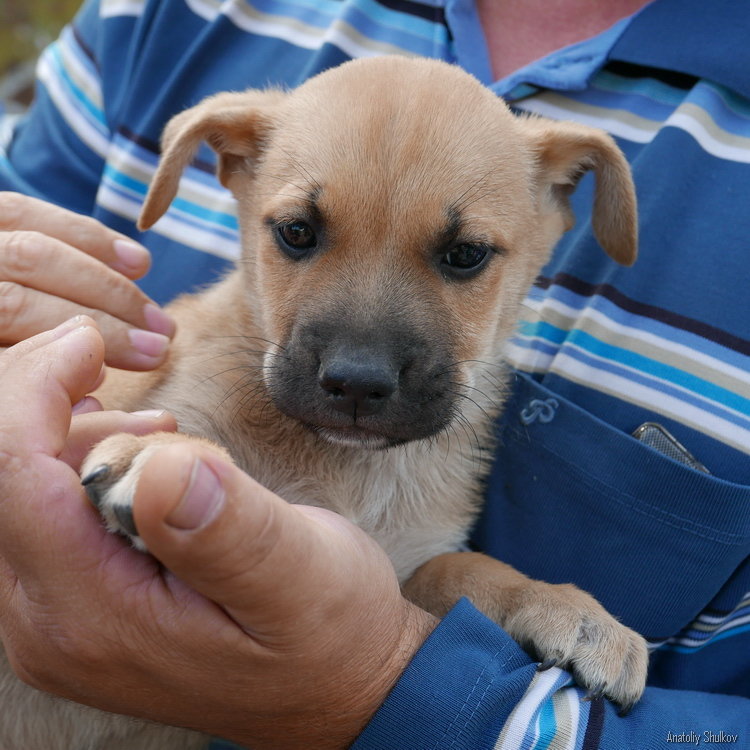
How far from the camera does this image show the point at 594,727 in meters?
1.75

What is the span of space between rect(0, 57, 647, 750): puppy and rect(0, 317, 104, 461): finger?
142 millimetres

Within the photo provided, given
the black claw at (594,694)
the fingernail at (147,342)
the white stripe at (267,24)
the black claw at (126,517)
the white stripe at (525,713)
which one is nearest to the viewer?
the black claw at (126,517)

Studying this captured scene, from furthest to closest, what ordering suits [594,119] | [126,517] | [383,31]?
[383,31]
[594,119]
[126,517]

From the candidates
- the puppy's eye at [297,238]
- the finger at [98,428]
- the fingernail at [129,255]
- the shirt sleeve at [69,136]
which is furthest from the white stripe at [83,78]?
the finger at [98,428]

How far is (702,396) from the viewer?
2023 millimetres

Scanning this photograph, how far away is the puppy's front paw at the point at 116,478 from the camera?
4.84ft

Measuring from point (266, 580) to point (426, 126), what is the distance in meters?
1.25

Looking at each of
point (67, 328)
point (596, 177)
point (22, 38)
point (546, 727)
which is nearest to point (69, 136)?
point (67, 328)

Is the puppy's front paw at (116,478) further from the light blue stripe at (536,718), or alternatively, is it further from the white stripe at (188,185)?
the white stripe at (188,185)

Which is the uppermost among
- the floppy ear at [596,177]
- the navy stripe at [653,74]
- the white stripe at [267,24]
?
the navy stripe at [653,74]

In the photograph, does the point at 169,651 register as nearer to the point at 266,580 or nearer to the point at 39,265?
the point at 266,580

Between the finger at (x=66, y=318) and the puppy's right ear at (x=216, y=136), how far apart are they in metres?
0.31

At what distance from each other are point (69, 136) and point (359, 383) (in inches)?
70.5

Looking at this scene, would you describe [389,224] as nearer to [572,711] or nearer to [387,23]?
[387,23]
